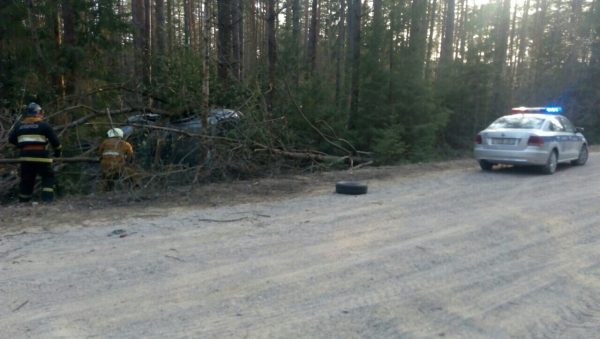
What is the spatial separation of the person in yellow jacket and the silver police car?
8.50 m

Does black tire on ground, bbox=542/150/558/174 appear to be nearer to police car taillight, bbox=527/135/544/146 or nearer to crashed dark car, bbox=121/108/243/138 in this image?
police car taillight, bbox=527/135/544/146

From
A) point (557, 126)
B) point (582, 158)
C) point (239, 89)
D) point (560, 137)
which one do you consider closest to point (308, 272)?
point (239, 89)

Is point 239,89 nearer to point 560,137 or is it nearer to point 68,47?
point 68,47

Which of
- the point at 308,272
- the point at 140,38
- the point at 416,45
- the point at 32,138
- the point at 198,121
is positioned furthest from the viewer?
the point at 140,38

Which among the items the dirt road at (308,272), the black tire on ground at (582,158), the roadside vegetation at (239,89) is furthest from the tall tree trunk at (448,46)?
the dirt road at (308,272)

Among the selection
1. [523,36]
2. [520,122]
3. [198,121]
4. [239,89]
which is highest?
[523,36]

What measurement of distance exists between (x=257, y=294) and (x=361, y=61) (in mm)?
15062

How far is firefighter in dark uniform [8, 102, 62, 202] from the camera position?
8859mm

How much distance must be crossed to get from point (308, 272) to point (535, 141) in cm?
898

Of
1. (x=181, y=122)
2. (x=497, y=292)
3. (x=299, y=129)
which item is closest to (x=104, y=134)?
(x=181, y=122)

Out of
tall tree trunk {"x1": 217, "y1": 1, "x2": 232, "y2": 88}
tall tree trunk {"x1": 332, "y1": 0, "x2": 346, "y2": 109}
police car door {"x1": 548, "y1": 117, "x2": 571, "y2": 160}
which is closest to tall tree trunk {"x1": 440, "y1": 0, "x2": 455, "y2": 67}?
tall tree trunk {"x1": 332, "y1": 0, "x2": 346, "y2": 109}

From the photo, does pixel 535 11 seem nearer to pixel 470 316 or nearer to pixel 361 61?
pixel 361 61

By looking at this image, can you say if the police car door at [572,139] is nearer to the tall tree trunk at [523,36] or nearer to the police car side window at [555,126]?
the police car side window at [555,126]

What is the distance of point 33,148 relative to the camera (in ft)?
29.4
